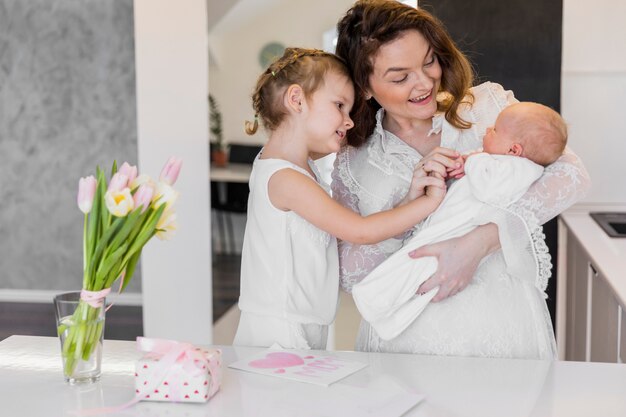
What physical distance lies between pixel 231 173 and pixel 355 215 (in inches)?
228

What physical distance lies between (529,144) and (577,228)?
1538 millimetres

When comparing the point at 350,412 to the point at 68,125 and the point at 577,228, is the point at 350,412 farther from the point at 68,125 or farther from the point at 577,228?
the point at 68,125

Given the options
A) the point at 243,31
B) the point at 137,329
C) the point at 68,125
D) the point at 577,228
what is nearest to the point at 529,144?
the point at 577,228

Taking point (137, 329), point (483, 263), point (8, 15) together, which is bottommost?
point (137, 329)

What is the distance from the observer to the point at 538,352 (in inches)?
80.9

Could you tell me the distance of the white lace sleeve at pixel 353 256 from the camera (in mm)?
2211

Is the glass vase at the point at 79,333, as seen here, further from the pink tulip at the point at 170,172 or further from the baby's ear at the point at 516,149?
the baby's ear at the point at 516,149

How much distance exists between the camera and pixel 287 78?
2.18m

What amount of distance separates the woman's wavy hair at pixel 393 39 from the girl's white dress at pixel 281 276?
13.4 inches

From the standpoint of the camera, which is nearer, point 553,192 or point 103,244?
point 103,244

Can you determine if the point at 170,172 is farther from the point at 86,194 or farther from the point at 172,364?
the point at 172,364

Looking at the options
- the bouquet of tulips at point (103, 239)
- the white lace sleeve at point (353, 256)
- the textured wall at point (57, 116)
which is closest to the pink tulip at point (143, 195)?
the bouquet of tulips at point (103, 239)

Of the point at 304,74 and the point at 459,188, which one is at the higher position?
the point at 304,74

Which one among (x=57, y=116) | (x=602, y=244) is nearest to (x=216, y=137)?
(x=57, y=116)
